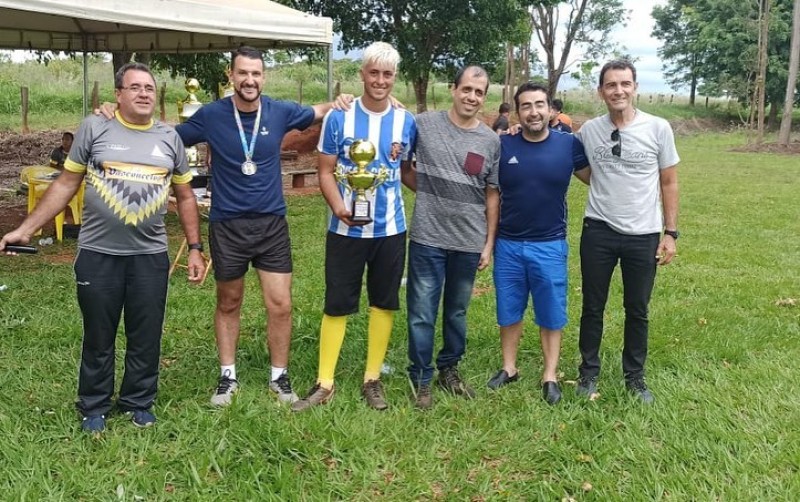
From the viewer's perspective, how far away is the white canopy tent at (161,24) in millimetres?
5415

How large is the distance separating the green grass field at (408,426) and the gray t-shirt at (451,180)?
943 millimetres

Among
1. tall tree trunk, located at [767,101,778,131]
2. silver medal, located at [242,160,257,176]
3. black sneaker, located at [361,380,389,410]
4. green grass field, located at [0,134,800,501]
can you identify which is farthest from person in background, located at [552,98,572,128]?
tall tree trunk, located at [767,101,778,131]

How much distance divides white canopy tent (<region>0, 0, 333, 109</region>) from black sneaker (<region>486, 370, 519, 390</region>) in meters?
3.05

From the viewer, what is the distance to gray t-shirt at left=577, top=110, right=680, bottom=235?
3834mm

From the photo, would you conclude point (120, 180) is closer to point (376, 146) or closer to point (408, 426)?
point (376, 146)

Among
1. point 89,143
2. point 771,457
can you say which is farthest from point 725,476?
point 89,143

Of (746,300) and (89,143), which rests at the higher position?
(89,143)

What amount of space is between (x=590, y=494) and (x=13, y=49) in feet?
35.6

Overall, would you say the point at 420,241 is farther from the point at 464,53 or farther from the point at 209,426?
the point at 464,53

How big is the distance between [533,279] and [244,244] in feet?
5.30

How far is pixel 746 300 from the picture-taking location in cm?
630

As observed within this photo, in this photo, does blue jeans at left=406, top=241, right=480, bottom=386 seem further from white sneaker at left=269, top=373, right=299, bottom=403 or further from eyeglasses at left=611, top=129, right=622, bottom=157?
eyeglasses at left=611, top=129, right=622, bottom=157

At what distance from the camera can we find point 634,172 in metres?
3.84

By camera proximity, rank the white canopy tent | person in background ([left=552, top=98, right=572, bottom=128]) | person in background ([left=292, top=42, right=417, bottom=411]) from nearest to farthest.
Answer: person in background ([left=292, top=42, right=417, bottom=411]), the white canopy tent, person in background ([left=552, top=98, right=572, bottom=128])
